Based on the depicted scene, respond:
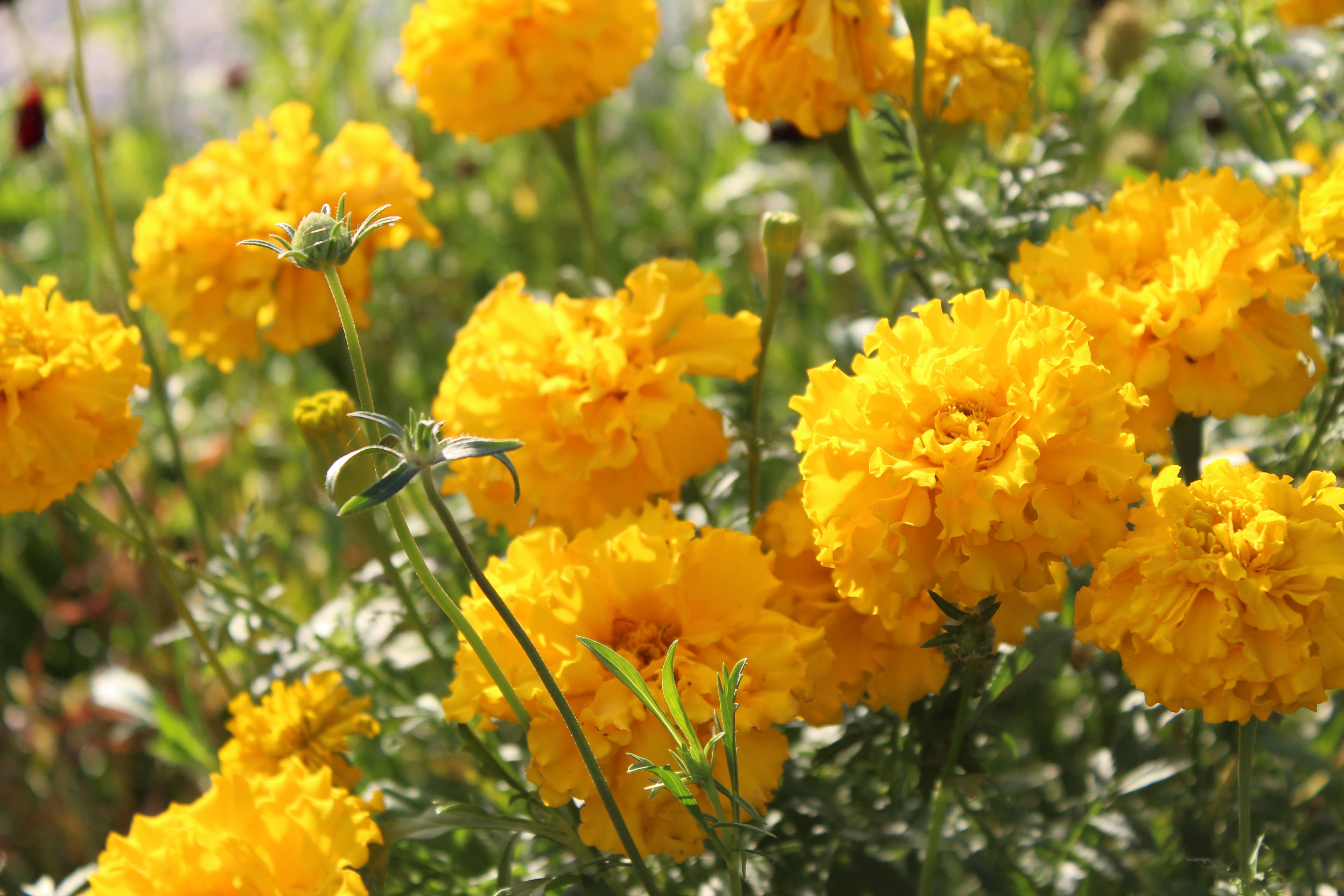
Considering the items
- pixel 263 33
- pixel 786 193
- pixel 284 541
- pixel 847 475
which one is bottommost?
pixel 284 541

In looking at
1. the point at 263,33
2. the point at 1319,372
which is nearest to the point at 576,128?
the point at 1319,372

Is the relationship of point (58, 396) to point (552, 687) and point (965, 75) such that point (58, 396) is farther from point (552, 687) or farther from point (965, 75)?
point (965, 75)

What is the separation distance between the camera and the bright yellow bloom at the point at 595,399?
97 cm

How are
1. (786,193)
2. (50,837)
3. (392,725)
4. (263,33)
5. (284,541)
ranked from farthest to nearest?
(263,33) → (786,193) → (284,541) → (50,837) → (392,725)

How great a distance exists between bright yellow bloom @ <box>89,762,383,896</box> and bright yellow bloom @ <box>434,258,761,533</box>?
285mm

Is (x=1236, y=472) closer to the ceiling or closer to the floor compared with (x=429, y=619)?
closer to the ceiling

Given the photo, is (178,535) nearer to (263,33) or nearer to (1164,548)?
(263,33)

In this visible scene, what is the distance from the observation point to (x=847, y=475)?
76 centimetres

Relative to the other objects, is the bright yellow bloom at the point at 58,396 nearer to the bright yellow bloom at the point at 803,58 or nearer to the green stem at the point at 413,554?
the green stem at the point at 413,554

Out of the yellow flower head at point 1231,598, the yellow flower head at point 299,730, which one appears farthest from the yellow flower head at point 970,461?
the yellow flower head at point 299,730

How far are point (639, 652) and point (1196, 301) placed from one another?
0.49 m

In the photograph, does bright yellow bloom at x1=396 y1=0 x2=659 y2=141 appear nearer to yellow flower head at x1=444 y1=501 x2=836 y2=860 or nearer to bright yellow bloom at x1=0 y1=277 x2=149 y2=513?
bright yellow bloom at x1=0 y1=277 x2=149 y2=513

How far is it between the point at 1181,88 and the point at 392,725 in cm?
185

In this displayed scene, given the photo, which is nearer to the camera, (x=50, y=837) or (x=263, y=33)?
(x=50, y=837)
